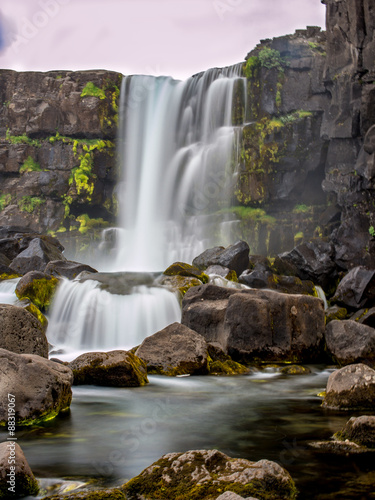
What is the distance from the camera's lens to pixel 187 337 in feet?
29.2

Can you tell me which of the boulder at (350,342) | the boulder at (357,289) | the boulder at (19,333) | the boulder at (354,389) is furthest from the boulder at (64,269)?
the boulder at (354,389)

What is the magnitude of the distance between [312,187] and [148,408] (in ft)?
58.6

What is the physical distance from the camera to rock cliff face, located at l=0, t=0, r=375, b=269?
18.5 metres

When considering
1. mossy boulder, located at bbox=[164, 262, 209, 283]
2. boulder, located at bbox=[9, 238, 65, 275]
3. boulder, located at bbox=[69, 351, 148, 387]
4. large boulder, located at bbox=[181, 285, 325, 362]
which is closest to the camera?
boulder, located at bbox=[69, 351, 148, 387]

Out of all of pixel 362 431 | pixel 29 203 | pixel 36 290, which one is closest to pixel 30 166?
pixel 29 203

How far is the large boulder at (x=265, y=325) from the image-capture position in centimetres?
974

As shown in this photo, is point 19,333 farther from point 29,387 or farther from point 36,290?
point 36,290

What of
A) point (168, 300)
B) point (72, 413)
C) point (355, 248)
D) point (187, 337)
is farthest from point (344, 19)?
point (72, 413)

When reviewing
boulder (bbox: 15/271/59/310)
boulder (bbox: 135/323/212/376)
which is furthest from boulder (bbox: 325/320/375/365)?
boulder (bbox: 15/271/59/310)

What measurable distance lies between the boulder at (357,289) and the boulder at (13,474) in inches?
430

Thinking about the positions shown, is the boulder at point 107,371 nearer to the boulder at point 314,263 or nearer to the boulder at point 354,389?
the boulder at point 354,389

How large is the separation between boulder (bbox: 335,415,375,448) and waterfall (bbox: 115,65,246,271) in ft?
56.4

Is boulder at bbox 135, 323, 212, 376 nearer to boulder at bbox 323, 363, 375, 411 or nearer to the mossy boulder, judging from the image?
boulder at bbox 323, 363, 375, 411

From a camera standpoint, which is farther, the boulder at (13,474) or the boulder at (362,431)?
the boulder at (362,431)
